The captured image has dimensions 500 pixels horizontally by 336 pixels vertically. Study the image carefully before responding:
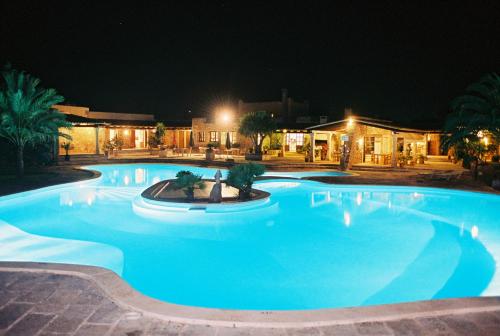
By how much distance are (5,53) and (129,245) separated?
4057cm

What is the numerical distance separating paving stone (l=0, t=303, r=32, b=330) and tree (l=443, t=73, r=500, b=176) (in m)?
16.8

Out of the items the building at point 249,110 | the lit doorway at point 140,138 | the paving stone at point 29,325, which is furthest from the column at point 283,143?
the paving stone at point 29,325

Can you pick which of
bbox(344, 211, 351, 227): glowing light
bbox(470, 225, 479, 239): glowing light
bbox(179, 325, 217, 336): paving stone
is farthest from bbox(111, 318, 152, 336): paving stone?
bbox(470, 225, 479, 239): glowing light

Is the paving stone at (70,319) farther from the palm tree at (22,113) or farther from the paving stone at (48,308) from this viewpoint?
the palm tree at (22,113)

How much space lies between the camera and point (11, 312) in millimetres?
3846

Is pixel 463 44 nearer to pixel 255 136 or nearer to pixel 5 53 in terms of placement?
pixel 255 136

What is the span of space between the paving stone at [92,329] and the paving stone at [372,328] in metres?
2.24

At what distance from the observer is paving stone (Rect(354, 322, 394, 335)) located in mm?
3480

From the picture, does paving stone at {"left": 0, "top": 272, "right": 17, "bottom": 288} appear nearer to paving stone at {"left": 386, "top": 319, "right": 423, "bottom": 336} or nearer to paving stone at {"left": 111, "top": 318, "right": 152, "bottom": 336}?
paving stone at {"left": 111, "top": 318, "right": 152, "bottom": 336}

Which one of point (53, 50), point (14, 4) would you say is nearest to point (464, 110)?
point (14, 4)

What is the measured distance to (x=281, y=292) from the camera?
6137 mm

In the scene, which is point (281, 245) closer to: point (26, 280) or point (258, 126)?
point (26, 280)

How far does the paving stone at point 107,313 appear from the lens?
3.69 metres

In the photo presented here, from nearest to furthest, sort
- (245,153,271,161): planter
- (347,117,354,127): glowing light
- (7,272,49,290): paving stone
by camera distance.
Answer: (7,272,49,290): paving stone < (347,117,354,127): glowing light < (245,153,271,161): planter
